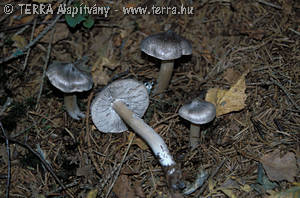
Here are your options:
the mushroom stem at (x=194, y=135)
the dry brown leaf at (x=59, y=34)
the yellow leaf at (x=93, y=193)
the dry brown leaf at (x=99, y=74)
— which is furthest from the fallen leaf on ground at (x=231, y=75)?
the dry brown leaf at (x=59, y=34)

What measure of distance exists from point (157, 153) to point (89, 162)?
85 cm

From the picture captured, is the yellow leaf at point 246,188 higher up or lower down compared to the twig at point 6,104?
lower down

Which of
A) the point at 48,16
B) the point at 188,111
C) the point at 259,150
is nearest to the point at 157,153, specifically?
the point at 188,111

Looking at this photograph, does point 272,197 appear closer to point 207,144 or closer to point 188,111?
point 207,144

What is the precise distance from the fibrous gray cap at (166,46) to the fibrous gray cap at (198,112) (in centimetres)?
61

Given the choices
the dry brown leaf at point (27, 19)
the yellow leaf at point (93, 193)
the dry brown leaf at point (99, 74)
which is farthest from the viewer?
the dry brown leaf at point (27, 19)

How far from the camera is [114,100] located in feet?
10.2

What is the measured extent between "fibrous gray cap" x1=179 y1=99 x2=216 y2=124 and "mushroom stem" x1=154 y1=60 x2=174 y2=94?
28.7 inches

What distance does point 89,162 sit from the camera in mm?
2977

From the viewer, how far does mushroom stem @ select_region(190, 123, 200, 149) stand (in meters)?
2.96

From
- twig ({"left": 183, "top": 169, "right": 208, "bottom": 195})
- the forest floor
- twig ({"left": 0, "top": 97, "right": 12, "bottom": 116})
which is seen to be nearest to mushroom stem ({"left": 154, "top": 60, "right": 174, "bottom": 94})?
the forest floor

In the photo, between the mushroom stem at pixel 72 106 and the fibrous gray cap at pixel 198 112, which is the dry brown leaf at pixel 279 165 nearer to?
the fibrous gray cap at pixel 198 112

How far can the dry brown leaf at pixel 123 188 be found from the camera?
8.77 feet

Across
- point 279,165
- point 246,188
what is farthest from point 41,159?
point 279,165
